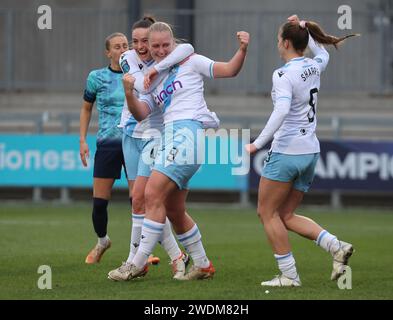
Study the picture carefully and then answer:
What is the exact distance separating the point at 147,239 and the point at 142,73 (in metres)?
1.51

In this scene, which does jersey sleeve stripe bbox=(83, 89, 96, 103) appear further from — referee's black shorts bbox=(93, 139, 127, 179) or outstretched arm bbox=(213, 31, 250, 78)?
outstretched arm bbox=(213, 31, 250, 78)

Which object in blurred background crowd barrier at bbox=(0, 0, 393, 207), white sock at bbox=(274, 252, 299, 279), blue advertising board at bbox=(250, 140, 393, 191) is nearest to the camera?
white sock at bbox=(274, 252, 299, 279)

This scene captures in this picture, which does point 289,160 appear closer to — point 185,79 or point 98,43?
point 185,79

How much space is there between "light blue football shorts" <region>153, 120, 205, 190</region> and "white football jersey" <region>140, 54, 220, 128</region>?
3.3 inches

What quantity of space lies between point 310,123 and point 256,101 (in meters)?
14.1

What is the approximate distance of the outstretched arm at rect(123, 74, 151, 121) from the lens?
9719 millimetres

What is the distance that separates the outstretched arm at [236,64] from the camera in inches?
A: 374

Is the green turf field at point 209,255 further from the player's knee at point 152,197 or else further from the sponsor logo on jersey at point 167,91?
the sponsor logo on jersey at point 167,91

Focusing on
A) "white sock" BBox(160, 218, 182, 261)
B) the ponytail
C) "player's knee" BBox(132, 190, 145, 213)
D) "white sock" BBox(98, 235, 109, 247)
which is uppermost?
the ponytail

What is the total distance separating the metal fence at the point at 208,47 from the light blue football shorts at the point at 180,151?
13.9 m

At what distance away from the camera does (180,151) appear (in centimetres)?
972

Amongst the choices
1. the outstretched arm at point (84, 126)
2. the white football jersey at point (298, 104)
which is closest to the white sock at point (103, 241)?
the outstretched arm at point (84, 126)

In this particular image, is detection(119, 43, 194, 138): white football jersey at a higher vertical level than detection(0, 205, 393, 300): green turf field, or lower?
higher

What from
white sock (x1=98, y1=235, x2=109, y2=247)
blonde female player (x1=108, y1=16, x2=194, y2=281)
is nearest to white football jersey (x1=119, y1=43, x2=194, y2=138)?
blonde female player (x1=108, y1=16, x2=194, y2=281)
